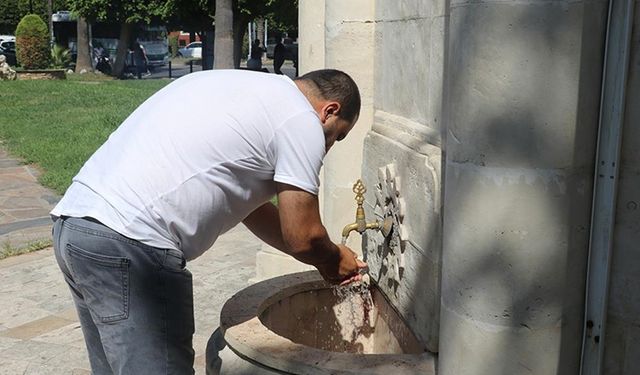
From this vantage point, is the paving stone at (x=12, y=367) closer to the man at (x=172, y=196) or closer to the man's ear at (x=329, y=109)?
the man at (x=172, y=196)

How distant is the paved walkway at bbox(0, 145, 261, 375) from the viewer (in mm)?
4340

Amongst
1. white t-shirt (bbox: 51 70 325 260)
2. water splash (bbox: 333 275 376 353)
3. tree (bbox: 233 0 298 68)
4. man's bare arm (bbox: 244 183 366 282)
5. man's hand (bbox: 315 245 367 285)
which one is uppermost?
tree (bbox: 233 0 298 68)

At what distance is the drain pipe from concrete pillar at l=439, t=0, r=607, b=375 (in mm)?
22

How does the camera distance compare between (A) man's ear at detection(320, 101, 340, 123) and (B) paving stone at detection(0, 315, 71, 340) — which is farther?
(B) paving stone at detection(0, 315, 71, 340)

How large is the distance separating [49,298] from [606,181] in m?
4.22

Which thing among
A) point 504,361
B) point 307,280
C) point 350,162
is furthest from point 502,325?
point 350,162

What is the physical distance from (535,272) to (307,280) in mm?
1517

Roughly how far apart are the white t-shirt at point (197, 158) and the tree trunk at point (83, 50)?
30.4m

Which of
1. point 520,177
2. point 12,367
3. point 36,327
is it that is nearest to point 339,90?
point 520,177

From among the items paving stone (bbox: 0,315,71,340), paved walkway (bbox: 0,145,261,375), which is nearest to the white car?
paved walkway (bbox: 0,145,261,375)

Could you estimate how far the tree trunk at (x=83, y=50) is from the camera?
31.3 metres

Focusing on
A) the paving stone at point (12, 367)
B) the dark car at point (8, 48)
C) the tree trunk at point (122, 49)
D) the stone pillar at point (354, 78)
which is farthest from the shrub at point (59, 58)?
the stone pillar at point (354, 78)

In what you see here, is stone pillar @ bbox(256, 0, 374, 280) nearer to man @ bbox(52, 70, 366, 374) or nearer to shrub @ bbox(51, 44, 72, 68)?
man @ bbox(52, 70, 366, 374)

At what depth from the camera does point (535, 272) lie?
2.05 m
